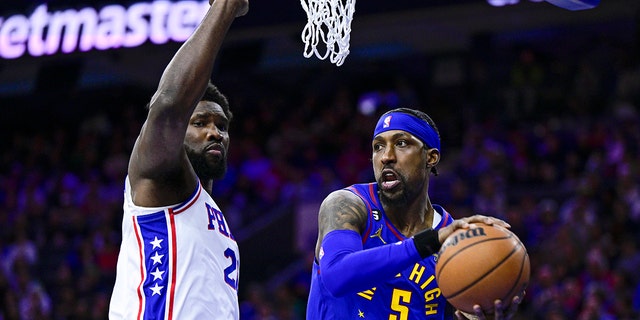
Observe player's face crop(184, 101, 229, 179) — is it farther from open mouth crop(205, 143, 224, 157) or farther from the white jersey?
the white jersey

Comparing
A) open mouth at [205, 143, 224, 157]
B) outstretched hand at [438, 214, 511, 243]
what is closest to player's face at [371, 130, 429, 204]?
outstretched hand at [438, 214, 511, 243]

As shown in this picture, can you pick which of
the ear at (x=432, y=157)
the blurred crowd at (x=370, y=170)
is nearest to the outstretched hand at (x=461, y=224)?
the ear at (x=432, y=157)

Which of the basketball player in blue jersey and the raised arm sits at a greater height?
the raised arm

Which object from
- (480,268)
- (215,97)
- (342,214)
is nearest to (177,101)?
(215,97)

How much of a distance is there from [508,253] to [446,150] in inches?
425

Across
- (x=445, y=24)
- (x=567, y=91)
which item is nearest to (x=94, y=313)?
(x=445, y=24)

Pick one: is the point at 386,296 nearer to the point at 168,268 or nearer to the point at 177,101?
the point at 168,268

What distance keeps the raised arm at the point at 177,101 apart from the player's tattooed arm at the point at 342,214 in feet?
3.33

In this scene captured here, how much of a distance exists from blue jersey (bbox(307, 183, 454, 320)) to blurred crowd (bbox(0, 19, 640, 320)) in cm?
480

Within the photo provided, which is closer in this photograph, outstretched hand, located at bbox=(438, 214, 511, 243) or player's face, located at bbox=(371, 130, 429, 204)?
outstretched hand, located at bbox=(438, 214, 511, 243)

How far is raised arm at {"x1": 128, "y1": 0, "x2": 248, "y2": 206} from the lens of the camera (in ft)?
10.9

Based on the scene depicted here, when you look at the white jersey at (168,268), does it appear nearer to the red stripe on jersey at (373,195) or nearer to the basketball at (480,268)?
the basketball at (480,268)

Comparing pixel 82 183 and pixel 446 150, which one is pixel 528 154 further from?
pixel 82 183

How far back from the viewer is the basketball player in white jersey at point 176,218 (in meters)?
3.35
